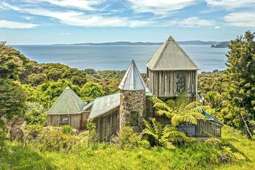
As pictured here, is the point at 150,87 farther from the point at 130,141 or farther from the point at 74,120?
the point at 74,120

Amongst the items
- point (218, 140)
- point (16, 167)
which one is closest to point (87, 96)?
point (218, 140)

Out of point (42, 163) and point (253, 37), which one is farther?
point (253, 37)

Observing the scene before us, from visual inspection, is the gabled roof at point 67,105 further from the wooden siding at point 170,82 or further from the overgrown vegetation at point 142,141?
the overgrown vegetation at point 142,141

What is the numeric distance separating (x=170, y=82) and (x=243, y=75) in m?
5.68

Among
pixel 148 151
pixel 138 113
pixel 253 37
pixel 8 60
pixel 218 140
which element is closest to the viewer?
pixel 8 60

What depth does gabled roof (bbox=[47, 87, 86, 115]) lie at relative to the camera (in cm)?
2820

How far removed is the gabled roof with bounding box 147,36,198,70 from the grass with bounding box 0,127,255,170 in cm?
590

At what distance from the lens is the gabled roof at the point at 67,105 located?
28.2 meters

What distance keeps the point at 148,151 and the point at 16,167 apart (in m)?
5.99

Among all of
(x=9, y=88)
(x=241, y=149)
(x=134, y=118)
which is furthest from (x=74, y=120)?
(x=9, y=88)

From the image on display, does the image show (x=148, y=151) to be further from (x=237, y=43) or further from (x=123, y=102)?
(x=237, y=43)

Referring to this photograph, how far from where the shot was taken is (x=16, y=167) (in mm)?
11586

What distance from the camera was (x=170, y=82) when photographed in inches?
779

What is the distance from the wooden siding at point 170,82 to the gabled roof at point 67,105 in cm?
1067
